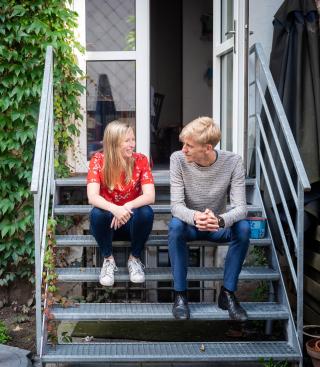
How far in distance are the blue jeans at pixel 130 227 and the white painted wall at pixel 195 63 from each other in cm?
374

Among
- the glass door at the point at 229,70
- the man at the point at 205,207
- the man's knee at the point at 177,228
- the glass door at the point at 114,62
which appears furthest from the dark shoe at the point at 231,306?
the glass door at the point at 114,62

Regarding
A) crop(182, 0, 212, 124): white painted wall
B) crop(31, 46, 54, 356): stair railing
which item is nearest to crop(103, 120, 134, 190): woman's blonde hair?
crop(31, 46, 54, 356): stair railing

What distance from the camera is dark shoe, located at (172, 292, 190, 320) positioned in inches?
117

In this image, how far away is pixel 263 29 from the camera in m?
4.05

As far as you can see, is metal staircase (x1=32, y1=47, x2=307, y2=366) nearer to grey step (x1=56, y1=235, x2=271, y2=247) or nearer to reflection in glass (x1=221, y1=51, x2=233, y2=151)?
grey step (x1=56, y1=235, x2=271, y2=247)

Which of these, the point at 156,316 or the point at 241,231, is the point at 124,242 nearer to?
the point at 156,316

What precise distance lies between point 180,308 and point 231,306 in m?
0.27

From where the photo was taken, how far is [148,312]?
3051 mm

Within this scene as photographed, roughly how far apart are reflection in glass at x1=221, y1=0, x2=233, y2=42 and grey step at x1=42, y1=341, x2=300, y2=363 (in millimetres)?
2128

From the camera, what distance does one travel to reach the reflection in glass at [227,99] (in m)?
4.06

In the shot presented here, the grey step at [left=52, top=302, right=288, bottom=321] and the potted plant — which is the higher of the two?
the grey step at [left=52, top=302, right=288, bottom=321]

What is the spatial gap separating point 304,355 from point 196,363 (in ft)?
1.99

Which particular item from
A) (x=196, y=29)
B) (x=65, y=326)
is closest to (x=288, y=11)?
(x=65, y=326)

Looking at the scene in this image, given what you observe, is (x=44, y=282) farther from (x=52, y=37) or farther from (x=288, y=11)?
(x=288, y=11)
